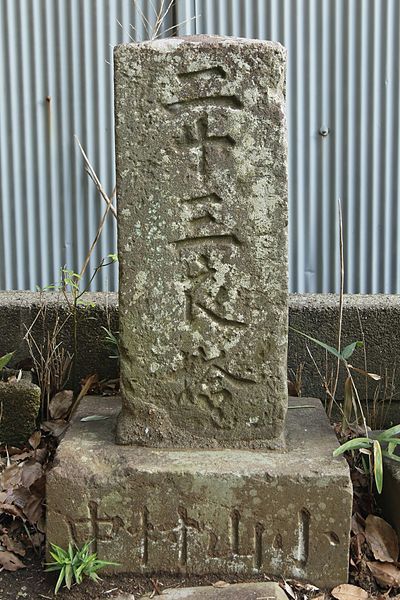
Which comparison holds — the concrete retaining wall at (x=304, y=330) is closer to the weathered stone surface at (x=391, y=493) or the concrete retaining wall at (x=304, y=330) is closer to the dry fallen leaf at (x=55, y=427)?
the dry fallen leaf at (x=55, y=427)

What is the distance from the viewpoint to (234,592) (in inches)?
96.6

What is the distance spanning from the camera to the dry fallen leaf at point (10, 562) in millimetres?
2617

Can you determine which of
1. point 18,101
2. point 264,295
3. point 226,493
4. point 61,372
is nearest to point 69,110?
point 18,101

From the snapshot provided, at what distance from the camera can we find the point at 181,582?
255 centimetres

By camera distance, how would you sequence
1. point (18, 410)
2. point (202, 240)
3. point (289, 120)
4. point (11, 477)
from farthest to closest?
point (289, 120) < point (18, 410) < point (11, 477) < point (202, 240)

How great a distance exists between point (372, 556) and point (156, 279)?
1169 mm

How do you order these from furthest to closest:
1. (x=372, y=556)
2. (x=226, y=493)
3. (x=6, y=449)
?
1. (x=6, y=449)
2. (x=372, y=556)
3. (x=226, y=493)

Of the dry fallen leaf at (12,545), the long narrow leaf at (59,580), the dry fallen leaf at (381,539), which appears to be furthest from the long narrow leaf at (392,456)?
the dry fallen leaf at (12,545)

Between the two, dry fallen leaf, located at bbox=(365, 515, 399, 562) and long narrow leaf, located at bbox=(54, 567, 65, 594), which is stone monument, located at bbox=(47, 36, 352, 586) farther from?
dry fallen leaf, located at bbox=(365, 515, 399, 562)

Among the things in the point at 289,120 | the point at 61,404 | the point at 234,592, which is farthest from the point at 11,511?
the point at 289,120

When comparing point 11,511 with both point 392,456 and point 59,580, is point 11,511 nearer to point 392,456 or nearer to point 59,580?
point 59,580

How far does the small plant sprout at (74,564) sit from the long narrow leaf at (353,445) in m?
0.80

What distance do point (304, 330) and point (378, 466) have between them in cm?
100

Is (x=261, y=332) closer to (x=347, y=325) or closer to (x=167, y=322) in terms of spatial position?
(x=167, y=322)
